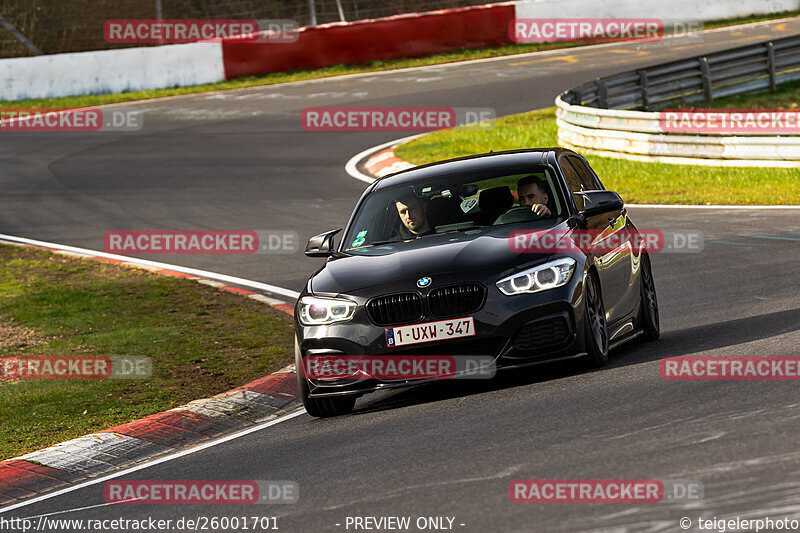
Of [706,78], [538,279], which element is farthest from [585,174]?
[706,78]

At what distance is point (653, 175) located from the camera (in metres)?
20.6

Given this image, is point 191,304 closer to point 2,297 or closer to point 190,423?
point 2,297

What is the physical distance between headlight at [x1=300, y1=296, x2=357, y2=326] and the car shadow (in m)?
0.75

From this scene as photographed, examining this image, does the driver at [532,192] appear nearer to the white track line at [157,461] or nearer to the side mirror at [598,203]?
the side mirror at [598,203]

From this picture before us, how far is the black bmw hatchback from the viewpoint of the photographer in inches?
309

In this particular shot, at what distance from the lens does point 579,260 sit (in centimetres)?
816

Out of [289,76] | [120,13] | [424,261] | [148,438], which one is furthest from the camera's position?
[120,13]

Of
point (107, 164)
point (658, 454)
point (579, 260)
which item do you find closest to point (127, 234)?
point (107, 164)

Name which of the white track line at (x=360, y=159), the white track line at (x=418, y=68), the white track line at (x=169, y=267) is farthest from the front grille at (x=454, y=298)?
the white track line at (x=418, y=68)

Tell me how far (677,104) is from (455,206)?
2041 centimetres

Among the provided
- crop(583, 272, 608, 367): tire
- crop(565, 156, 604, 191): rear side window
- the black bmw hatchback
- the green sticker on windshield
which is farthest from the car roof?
crop(583, 272, 608, 367): tire

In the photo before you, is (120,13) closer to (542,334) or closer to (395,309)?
(395,309)

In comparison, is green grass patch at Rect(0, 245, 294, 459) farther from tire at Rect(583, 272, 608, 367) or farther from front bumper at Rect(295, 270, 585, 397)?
tire at Rect(583, 272, 608, 367)

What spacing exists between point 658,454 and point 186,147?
21.8 m
